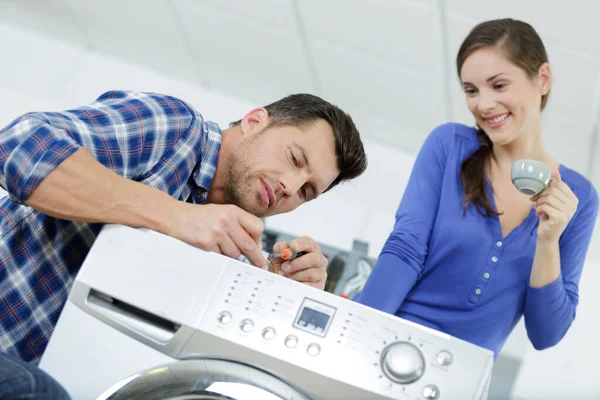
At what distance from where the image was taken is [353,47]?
3.15 m

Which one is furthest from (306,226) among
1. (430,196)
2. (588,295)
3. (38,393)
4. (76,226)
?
(38,393)

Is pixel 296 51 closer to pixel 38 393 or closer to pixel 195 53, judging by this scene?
pixel 195 53

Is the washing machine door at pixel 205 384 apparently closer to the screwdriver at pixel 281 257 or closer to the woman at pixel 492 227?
the screwdriver at pixel 281 257

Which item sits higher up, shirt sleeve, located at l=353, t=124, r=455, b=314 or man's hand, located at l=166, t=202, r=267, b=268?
man's hand, located at l=166, t=202, r=267, b=268

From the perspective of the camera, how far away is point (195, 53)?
3814mm

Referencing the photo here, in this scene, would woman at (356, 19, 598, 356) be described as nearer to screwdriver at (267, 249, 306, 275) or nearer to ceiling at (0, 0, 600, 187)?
screwdriver at (267, 249, 306, 275)

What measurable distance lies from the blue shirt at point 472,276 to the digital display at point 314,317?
0.51 metres

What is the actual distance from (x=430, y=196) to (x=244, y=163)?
0.40 metres

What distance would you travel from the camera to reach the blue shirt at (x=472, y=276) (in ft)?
4.32

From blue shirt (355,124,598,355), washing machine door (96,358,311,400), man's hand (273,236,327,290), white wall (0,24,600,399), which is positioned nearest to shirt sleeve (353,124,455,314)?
blue shirt (355,124,598,355)

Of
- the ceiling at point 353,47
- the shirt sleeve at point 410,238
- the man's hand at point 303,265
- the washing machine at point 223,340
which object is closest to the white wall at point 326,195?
the ceiling at point 353,47

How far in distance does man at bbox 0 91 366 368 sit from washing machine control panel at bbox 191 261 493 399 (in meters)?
0.12

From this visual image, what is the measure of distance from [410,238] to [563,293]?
0.31 m

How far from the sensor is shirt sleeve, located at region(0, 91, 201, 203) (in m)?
0.85
